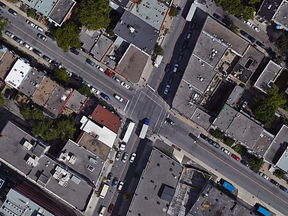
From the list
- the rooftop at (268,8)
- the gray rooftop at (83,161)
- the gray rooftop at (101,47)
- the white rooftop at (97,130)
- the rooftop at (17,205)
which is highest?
the rooftop at (268,8)

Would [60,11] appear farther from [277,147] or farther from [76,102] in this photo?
[277,147]

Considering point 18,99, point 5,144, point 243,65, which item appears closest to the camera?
point 5,144

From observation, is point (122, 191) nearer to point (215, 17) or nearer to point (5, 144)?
point (5, 144)

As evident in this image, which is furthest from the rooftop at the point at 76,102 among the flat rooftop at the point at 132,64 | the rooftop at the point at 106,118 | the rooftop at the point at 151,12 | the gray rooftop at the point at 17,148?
the rooftop at the point at 151,12

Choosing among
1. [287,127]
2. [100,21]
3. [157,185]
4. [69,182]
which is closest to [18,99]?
[69,182]

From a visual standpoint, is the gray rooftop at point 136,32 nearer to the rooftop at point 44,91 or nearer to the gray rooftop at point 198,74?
the gray rooftop at point 198,74

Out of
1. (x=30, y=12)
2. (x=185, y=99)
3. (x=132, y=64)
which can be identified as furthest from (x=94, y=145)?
(x=30, y=12)

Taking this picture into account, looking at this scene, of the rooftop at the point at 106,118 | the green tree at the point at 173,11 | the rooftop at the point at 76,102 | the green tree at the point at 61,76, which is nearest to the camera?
the rooftop at the point at 76,102
